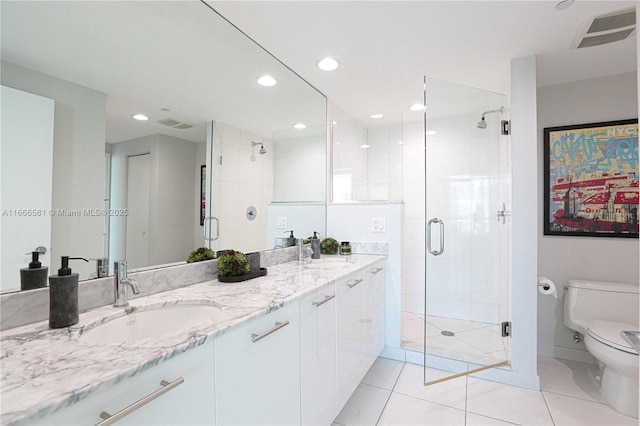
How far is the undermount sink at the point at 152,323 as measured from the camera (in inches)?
37.5

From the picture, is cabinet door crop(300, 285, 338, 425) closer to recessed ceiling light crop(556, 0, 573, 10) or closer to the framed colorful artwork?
recessed ceiling light crop(556, 0, 573, 10)

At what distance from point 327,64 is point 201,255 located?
5.25 feet

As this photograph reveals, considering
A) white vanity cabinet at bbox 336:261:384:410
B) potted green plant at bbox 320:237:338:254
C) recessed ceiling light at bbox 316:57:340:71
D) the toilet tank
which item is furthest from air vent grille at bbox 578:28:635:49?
potted green plant at bbox 320:237:338:254

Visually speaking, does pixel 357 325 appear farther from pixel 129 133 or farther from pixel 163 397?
pixel 129 133

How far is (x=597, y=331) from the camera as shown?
1.96m

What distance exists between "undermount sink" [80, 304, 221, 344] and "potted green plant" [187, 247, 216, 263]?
35cm

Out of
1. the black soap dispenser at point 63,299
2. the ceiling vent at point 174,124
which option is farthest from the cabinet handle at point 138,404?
the ceiling vent at point 174,124

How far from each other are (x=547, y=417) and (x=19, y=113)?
2910 millimetres

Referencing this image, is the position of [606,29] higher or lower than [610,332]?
higher

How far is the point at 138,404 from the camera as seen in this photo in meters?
0.67

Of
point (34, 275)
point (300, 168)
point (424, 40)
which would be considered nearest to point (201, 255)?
point (34, 275)

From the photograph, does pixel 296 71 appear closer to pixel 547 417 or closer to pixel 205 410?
pixel 205 410

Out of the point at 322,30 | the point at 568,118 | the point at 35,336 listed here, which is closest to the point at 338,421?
the point at 35,336

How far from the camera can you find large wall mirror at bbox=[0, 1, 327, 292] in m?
0.95
